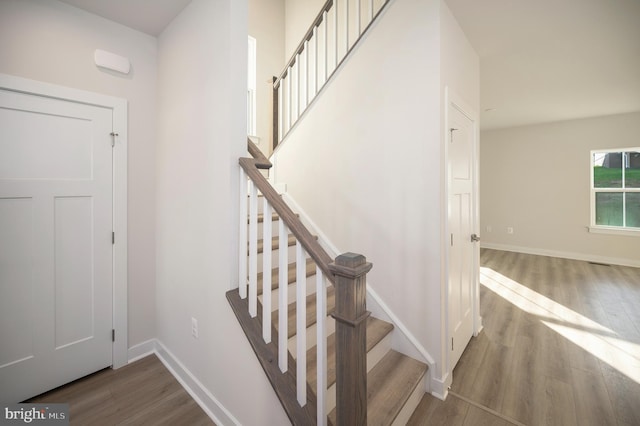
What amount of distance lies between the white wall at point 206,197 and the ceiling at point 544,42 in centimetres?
44

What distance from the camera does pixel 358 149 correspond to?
223 cm

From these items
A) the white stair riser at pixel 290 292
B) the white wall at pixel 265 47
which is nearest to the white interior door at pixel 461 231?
the white stair riser at pixel 290 292

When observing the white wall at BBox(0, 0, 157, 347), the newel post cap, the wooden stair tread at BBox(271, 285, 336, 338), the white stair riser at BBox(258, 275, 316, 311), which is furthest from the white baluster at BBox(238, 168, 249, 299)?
the white wall at BBox(0, 0, 157, 347)

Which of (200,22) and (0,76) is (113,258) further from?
(200,22)

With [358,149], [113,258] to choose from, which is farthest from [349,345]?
[113,258]

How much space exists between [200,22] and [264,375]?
6.85 feet

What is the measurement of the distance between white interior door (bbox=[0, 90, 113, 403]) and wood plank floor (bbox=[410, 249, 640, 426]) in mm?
2353

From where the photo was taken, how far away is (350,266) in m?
0.96

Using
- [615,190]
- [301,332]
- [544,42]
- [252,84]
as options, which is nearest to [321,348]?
[301,332]

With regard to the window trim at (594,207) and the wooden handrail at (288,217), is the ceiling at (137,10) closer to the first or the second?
the wooden handrail at (288,217)

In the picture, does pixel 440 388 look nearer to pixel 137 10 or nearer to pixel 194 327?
pixel 194 327

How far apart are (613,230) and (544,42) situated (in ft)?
14.8

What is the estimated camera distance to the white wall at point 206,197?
147 centimetres

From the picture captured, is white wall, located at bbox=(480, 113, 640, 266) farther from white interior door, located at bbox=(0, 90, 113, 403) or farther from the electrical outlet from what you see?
white interior door, located at bbox=(0, 90, 113, 403)
